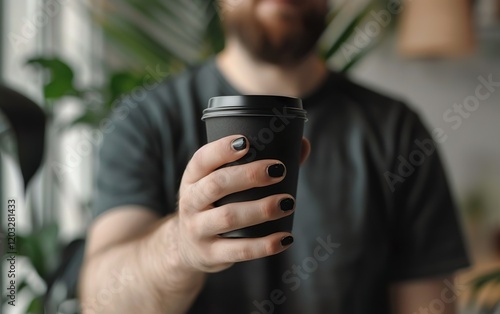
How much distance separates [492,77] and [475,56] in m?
0.07

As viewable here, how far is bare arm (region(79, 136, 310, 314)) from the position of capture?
0.22m

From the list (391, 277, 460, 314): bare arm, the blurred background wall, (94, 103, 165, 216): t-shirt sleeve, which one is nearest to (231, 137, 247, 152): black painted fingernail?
the blurred background wall

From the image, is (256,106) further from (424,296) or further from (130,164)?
(424,296)

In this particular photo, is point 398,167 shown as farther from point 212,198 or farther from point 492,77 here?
point 492,77

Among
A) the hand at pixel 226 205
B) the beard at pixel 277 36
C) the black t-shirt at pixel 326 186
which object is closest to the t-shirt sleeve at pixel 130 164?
the black t-shirt at pixel 326 186

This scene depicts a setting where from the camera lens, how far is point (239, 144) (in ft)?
0.70

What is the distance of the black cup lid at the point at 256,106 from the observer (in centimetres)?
22

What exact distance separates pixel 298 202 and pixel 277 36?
135mm

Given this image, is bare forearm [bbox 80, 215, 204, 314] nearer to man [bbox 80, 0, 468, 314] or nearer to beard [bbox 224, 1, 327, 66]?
man [bbox 80, 0, 468, 314]

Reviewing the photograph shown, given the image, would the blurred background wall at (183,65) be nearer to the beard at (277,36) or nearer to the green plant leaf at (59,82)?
the green plant leaf at (59,82)

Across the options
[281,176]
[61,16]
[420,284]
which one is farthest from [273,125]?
[61,16]

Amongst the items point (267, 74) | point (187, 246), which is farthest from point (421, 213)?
point (187, 246)

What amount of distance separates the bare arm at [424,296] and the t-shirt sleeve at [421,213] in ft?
0.03

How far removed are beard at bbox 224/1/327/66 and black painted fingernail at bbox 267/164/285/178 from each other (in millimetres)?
195
